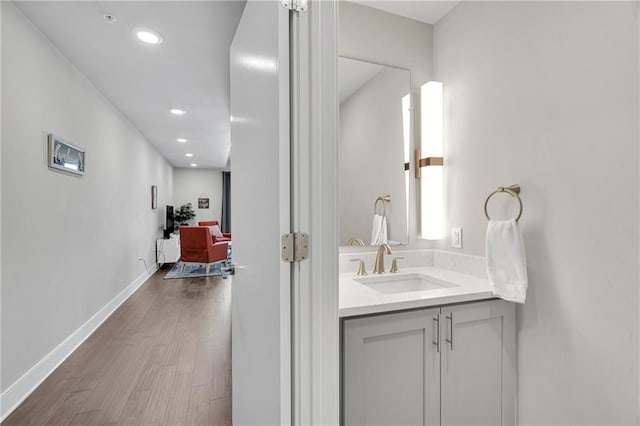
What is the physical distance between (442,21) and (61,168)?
2.97 m

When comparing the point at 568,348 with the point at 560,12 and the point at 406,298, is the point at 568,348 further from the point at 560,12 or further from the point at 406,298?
the point at 560,12

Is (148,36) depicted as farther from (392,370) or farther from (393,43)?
(392,370)

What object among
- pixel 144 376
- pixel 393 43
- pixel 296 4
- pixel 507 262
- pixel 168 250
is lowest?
pixel 144 376

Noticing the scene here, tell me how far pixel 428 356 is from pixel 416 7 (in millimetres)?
1957

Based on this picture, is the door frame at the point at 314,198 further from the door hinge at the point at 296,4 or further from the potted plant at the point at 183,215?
the potted plant at the point at 183,215

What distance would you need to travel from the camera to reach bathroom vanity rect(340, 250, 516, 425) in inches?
45.8

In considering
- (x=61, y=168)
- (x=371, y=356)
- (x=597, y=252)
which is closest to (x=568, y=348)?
(x=597, y=252)

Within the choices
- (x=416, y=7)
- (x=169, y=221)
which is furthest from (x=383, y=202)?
(x=169, y=221)

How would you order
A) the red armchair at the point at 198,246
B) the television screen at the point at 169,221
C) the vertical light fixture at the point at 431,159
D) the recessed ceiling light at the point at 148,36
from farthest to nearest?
the television screen at the point at 169,221 < the red armchair at the point at 198,246 < the recessed ceiling light at the point at 148,36 < the vertical light fixture at the point at 431,159

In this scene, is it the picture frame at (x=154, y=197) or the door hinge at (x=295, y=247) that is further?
the picture frame at (x=154, y=197)

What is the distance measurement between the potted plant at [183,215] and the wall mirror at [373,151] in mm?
7308

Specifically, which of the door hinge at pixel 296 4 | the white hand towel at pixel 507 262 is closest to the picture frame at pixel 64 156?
the door hinge at pixel 296 4

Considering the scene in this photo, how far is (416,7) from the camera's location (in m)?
1.87

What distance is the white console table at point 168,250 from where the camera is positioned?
606 cm
